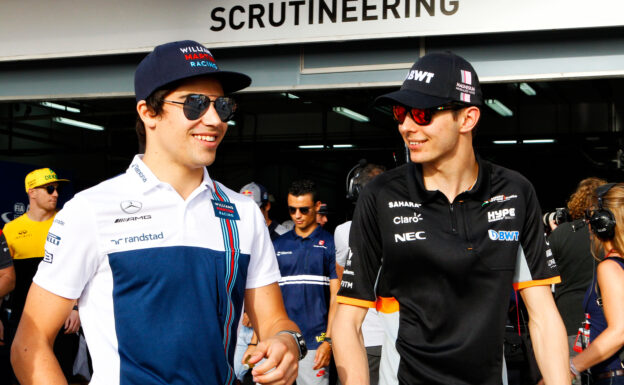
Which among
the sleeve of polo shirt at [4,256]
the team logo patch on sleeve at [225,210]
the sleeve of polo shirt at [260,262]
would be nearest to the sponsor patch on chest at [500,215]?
the sleeve of polo shirt at [260,262]

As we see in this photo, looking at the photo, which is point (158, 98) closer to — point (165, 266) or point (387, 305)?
point (165, 266)

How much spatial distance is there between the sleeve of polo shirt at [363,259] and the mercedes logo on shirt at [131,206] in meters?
0.89

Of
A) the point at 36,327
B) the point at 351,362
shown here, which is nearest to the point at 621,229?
the point at 351,362

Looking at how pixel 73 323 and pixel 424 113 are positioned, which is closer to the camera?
pixel 424 113

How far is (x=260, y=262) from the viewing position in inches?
96.7

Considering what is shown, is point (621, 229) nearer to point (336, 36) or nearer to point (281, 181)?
point (336, 36)

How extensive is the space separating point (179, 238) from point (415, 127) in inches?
41.9

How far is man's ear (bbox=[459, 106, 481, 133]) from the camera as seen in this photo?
2.81 metres

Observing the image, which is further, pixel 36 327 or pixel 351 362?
pixel 351 362

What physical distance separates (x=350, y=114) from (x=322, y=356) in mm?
13260

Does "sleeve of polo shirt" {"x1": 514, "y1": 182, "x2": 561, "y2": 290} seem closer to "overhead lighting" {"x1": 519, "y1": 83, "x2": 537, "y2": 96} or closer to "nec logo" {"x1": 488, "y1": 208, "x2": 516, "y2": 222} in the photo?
"nec logo" {"x1": 488, "y1": 208, "x2": 516, "y2": 222}

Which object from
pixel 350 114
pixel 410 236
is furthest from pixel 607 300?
pixel 350 114

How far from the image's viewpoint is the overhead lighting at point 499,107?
1664 centimetres

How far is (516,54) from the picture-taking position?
5992 millimetres
